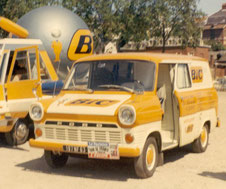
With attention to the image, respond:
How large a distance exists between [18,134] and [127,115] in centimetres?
434

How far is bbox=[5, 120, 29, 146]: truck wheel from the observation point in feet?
32.7

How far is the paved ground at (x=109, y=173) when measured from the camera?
662 centimetres

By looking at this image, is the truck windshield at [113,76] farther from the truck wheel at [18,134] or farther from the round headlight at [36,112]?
the truck wheel at [18,134]

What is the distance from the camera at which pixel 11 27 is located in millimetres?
11734

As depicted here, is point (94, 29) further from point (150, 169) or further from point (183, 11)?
point (150, 169)

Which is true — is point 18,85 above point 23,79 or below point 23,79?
below

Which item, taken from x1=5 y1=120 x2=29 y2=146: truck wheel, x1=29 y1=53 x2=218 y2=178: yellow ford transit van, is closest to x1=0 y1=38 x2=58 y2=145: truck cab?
x1=5 y1=120 x2=29 y2=146: truck wheel

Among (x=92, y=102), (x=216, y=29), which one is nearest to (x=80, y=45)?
(x=92, y=102)

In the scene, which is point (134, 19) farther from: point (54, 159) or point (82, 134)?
point (82, 134)

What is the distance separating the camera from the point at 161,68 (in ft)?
27.5

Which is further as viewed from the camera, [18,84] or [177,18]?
[177,18]

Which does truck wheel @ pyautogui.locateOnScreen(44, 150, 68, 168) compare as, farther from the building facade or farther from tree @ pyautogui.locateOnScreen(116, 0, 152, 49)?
the building facade

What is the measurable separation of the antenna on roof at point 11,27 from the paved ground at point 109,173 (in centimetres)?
382

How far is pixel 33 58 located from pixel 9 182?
423cm
